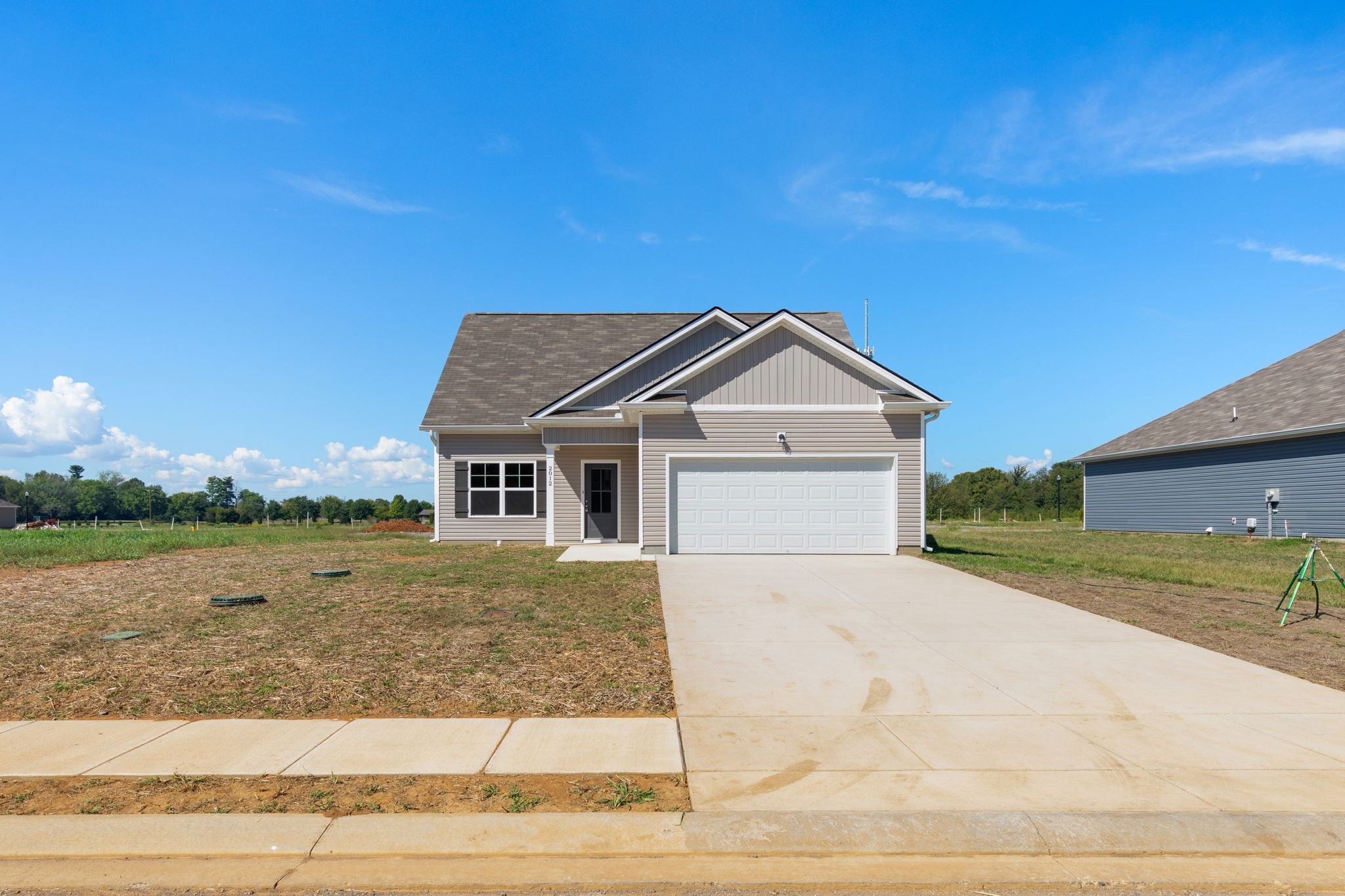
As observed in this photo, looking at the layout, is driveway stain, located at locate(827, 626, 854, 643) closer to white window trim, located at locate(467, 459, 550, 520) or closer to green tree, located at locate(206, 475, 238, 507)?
white window trim, located at locate(467, 459, 550, 520)

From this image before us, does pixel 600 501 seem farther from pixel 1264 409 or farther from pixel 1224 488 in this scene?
pixel 1264 409

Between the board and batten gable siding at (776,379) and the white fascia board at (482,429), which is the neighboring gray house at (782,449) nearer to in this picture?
the board and batten gable siding at (776,379)

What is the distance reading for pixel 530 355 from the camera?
23.7 m

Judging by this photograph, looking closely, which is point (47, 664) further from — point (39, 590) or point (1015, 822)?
point (1015, 822)

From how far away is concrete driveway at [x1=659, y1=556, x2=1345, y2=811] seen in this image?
14.0 ft

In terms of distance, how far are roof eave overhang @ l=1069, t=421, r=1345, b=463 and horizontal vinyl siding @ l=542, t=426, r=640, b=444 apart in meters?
20.7

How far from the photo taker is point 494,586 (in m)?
11.8

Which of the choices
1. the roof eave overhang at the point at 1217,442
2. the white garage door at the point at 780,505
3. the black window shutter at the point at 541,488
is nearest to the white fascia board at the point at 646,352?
the black window shutter at the point at 541,488

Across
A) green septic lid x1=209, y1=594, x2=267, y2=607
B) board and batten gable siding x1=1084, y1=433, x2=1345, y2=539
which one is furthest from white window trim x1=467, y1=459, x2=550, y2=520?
board and batten gable siding x1=1084, y1=433, x2=1345, y2=539

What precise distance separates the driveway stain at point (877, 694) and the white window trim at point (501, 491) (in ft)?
50.1

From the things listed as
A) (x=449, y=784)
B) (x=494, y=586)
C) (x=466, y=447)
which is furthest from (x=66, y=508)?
(x=449, y=784)

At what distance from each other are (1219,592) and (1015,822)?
35.6 ft

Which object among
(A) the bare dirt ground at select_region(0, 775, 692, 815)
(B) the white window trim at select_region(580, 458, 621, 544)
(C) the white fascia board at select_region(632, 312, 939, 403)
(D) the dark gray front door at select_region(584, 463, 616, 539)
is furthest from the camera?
(D) the dark gray front door at select_region(584, 463, 616, 539)

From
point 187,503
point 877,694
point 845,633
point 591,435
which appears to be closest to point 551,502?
point 591,435
